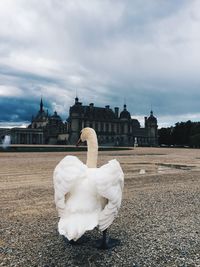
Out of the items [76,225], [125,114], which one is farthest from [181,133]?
[76,225]

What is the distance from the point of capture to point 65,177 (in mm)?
6121

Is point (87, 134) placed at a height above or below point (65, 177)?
above

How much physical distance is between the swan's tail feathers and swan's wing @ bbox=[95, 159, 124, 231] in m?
0.18

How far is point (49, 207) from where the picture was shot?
1047cm

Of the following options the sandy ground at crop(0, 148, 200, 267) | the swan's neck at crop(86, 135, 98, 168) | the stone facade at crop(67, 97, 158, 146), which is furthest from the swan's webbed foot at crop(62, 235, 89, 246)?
the stone facade at crop(67, 97, 158, 146)

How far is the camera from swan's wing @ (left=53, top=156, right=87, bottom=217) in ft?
19.9

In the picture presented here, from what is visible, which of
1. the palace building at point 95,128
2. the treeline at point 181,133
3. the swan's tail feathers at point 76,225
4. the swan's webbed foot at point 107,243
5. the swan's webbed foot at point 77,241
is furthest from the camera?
the palace building at point 95,128

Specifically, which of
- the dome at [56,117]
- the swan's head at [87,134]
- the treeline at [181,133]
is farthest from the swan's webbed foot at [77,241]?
the dome at [56,117]

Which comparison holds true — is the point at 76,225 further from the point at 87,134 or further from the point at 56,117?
the point at 56,117

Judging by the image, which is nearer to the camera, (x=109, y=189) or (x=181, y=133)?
(x=109, y=189)

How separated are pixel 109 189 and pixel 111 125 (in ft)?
552

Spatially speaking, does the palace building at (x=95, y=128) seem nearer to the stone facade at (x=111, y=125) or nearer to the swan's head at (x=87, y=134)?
the stone facade at (x=111, y=125)

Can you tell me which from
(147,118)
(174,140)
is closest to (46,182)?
(174,140)

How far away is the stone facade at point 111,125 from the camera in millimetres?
165125
